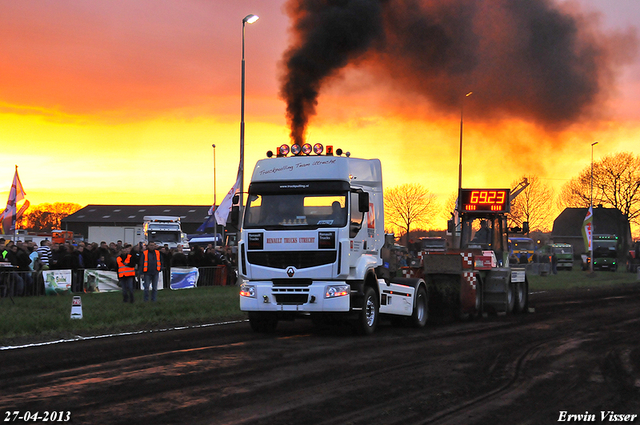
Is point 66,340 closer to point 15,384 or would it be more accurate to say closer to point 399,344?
point 15,384

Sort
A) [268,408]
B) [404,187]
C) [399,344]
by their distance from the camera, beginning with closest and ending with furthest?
1. [268,408]
2. [399,344]
3. [404,187]

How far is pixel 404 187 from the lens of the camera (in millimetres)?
78625

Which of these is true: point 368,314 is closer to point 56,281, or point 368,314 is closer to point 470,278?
point 470,278

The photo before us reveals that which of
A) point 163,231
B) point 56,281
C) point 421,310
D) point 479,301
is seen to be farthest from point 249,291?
point 163,231

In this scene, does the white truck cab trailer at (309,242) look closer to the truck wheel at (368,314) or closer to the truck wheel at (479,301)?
the truck wheel at (368,314)

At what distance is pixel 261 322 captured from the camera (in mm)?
14883

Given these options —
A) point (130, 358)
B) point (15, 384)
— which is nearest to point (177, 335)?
point (130, 358)

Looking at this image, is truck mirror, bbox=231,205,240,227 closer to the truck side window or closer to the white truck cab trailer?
the white truck cab trailer

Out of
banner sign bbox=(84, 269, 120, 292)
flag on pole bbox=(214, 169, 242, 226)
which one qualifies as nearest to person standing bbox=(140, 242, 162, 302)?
banner sign bbox=(84, 269, 120, 292)

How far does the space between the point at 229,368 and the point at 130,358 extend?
5.87ft

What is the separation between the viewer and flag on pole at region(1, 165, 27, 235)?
2880 cm

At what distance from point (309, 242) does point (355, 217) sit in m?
1.02

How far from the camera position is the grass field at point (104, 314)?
47.0ft

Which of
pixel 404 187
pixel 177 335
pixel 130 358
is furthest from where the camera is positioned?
pixel 404 187
